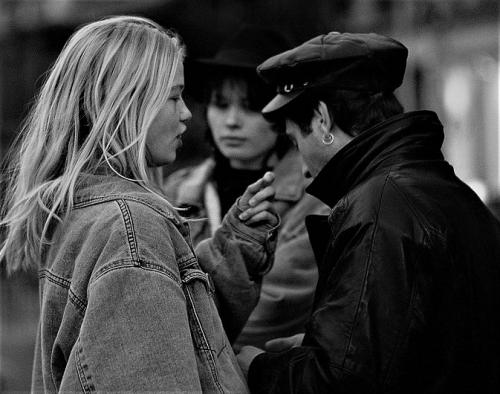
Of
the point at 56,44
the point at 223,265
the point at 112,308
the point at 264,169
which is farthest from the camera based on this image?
the point at 56,44

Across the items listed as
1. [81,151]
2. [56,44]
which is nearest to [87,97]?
[81,151]

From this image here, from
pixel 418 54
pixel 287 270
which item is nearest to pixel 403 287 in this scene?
pixel 287 270

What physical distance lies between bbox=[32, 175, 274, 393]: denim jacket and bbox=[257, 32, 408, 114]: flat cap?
649 millimetres

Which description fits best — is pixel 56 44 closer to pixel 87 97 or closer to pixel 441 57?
pixel 441 57

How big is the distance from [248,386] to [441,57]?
10178 mm

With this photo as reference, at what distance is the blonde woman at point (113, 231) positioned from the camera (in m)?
2.02

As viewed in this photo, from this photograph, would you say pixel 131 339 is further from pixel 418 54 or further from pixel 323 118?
pixel 418 54

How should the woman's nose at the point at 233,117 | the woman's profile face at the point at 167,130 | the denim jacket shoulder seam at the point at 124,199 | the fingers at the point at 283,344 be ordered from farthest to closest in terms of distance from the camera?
1. the woman's nose at the point at 233,117
2. the fingers at the point at 283,344
3. the woman's profile face at the point at 167,130
4. the denim jacket shoulder seam at the point at 124,199

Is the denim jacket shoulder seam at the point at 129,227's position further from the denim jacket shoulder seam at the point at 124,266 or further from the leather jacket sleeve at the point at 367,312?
the leather jacket sleeve at the point at 367,312

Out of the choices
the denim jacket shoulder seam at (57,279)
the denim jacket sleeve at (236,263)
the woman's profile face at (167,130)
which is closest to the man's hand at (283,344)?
the denim jacket sleeve at (236,263)

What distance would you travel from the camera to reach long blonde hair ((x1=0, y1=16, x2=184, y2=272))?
7.44 ft

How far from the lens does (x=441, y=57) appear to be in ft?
39.4

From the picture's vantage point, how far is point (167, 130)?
2391 millimetres

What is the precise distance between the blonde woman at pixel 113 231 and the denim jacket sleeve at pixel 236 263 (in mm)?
384
